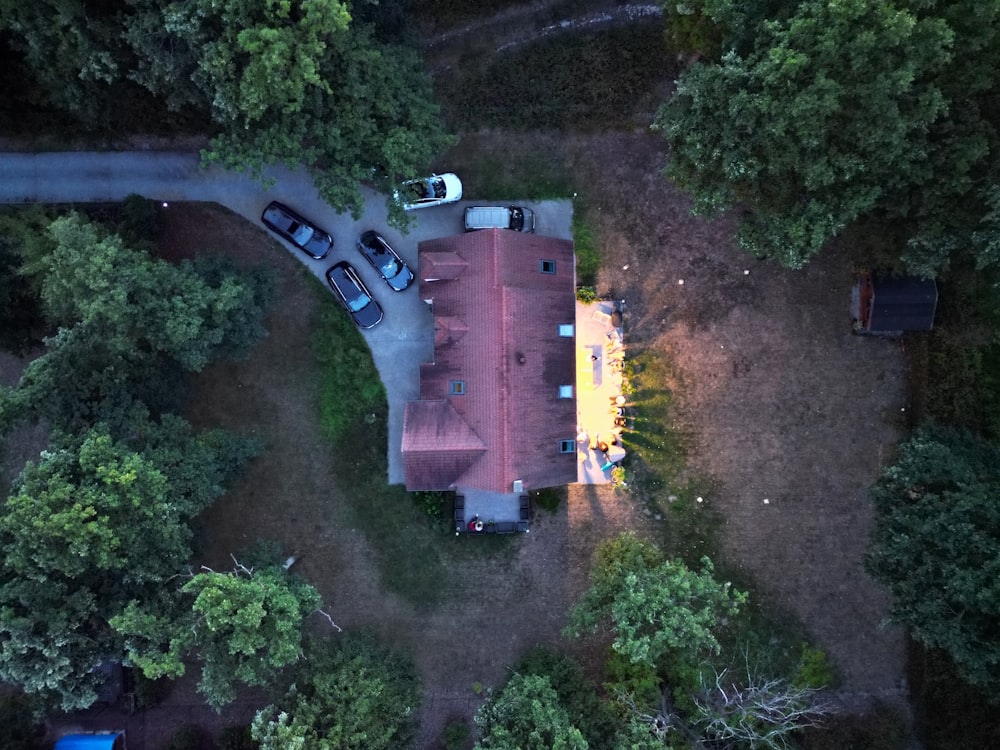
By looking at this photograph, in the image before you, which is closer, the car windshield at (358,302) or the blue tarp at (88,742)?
the blue tarp at (88,742)

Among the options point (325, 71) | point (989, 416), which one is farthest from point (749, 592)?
point (325, 71)

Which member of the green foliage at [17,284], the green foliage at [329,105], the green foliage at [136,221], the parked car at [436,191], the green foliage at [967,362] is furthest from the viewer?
the parked car at [436,191]

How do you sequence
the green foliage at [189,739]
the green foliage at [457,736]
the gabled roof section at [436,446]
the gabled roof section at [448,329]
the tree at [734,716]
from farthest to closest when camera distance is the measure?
the green foliage at [189,739]
the green foliage at [457,736]
the gabled roof section at [448,329]
the gabled roof section at [436,446]
the tree at [734,716]

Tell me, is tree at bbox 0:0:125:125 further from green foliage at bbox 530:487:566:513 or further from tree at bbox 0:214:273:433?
green foliage at bbox 530:487:566:513

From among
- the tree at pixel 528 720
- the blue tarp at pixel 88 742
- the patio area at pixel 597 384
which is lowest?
the blue tarp at pixel 88 742

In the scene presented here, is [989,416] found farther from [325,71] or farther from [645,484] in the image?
[325,71]

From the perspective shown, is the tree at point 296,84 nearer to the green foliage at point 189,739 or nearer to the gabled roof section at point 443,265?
the gabled roof section at point 443,265

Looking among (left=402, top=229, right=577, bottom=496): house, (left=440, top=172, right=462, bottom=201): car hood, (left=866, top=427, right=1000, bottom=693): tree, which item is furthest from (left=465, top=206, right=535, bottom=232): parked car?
(left=866, top=427, right=1000, bottom=693): tree

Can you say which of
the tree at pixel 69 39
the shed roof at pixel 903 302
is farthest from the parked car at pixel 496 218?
the shed roof at pixel 903 302
